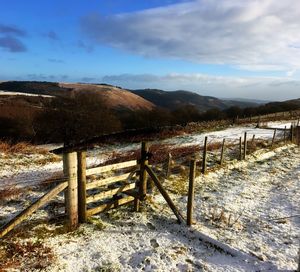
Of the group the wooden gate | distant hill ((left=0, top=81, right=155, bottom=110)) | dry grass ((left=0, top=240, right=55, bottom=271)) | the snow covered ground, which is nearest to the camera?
dry grass ((left=0, top=240, right=55, bottom=271))

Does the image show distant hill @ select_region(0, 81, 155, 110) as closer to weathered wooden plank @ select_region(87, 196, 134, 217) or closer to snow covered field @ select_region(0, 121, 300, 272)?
snow covered field @ select_region(0, 121, 300, 272)

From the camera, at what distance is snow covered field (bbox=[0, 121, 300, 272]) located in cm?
731

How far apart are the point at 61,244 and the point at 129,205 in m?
3.01

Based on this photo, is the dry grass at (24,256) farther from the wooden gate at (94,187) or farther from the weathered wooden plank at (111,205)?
the weathered wooden plank at (111,205)

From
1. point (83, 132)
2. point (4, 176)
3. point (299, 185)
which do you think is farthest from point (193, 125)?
point (4, 176)

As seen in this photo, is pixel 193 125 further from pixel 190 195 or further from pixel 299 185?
pixel 190 195

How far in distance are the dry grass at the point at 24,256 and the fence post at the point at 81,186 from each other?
1.36 metres

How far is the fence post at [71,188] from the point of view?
26.0 feet

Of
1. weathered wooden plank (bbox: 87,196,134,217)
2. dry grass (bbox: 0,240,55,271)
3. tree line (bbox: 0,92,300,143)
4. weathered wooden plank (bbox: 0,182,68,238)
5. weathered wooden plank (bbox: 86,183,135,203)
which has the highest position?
weathered wooden plank (bbox: 0,182,68,238)

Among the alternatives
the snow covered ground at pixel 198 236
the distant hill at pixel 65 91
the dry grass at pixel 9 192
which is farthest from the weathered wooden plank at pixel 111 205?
the distant hill at pixel 65 91

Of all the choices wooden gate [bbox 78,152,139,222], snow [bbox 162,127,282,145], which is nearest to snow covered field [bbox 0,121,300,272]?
wooden gate [bbox 78,152,139,222]

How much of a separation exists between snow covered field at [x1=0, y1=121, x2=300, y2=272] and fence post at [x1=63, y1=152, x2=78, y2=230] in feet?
1.12

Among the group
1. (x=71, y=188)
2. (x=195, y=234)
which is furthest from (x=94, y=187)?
(x=195, y=234)

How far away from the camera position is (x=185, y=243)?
8.37m
